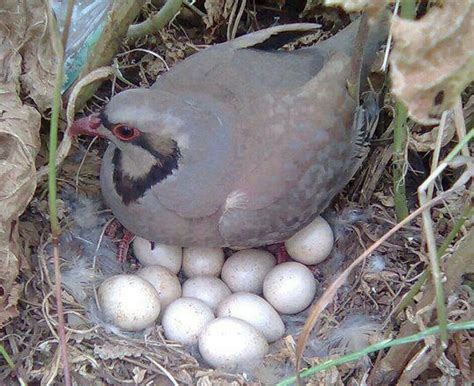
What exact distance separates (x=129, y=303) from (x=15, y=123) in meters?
0.67

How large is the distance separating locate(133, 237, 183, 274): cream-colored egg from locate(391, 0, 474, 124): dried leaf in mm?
1618

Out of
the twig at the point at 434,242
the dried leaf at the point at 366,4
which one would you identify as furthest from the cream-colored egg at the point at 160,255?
the dried leaf at the point at 366,4

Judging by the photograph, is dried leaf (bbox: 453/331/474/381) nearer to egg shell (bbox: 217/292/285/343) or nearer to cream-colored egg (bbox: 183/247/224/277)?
egg shell (bbox: 217/292/285/343)

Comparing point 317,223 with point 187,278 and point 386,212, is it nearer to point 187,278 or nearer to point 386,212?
point 386,212

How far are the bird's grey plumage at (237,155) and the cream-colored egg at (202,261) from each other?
19 centimetres

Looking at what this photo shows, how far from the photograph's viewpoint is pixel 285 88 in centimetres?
257

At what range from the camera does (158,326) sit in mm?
2480

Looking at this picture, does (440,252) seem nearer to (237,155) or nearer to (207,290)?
(237,155)

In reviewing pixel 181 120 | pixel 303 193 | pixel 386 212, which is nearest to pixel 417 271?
pixel 386 212

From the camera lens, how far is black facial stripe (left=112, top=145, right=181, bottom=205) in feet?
8.02

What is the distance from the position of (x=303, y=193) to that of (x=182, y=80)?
0.57 metres

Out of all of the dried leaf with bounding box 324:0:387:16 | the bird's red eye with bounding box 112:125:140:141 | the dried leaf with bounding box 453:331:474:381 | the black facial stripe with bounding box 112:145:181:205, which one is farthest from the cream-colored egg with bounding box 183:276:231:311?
the dried leaf with bounding box 324:0:387:16

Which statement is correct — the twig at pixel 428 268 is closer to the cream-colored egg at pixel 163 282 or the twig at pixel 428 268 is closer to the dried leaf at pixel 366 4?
the dried leaf at pixel 366 4

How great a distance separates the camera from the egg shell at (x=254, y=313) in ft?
8.16
